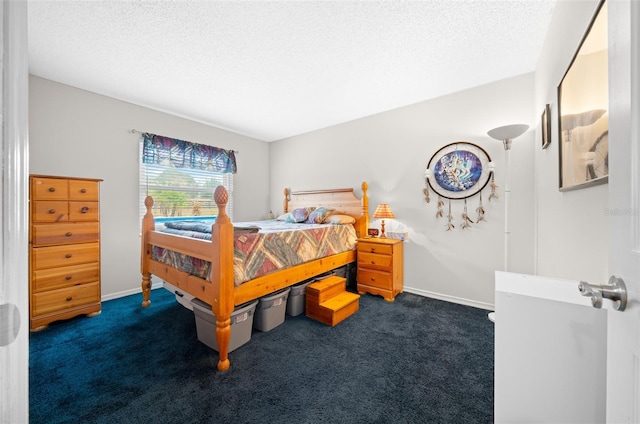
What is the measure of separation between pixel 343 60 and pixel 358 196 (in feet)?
6.05

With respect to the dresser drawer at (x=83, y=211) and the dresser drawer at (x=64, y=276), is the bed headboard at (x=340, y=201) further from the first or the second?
the dresser drawer at (x=64, y=276)

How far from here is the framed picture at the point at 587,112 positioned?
89 centimetres

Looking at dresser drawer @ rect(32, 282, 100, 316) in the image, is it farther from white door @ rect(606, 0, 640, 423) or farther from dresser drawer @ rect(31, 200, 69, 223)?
white door @ rect(606, 0, 640, 423)

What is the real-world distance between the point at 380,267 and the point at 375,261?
0.09 m

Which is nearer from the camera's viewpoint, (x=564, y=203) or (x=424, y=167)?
(x=564, y=203)

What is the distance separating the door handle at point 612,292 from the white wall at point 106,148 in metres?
3.94

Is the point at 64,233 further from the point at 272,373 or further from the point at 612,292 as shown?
the point at 612,292

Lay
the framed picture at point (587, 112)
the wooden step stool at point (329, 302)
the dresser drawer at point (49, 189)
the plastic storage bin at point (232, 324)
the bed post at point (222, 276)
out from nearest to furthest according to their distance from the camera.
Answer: the framed picture at point (587, 112) → the bed post at point (222, 276) → the plastic storage bin at point (232, 324) → the dresser drawer at point (49, 189) → the wooden step stool at point (329, 302)

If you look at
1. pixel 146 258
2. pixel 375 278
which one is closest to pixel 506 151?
pixel 375 278

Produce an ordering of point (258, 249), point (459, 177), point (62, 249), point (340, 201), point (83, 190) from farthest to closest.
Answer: point (340, 201) < point (459, 177) < point (83, 190) < point (62, 249) < point (258, 249)

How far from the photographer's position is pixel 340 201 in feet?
12.1

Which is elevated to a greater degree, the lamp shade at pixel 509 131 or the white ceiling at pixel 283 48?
the white ceiling at pixel 283 48

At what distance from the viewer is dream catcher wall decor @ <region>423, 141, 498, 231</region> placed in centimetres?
266

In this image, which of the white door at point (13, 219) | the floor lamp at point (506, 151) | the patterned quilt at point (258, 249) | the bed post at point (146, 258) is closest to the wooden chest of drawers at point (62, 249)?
the bed post at point (146, 258)
